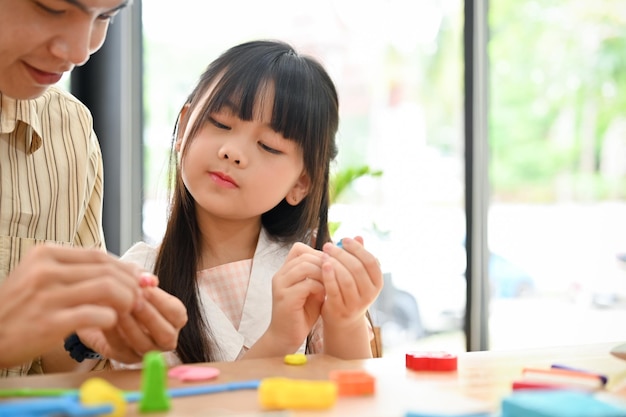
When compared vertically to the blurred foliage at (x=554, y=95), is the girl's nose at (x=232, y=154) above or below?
below

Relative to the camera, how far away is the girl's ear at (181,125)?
1.54m

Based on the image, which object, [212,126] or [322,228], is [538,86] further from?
[212,126]

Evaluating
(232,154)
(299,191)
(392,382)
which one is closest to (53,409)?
(392,382)

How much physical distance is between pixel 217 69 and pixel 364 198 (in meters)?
1.87

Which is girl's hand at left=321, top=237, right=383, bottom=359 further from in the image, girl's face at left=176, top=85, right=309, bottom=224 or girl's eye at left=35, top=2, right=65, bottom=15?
girl's eye at left=35, top=2, right=65, bottom=15

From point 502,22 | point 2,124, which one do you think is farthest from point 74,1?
point 502,22

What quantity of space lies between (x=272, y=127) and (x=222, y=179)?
0.45ft

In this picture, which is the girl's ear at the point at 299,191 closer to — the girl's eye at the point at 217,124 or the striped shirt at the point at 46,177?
the girl's eye at the point at 217,124

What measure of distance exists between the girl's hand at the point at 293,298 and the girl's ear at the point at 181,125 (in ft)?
1.49

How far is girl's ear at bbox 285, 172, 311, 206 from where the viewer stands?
1.58 metres

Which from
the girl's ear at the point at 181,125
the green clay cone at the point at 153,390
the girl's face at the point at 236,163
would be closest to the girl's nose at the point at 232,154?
the girl's face at the point at 236,163

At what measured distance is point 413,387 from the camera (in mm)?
853

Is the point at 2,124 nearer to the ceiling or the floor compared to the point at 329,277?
nearer to the ceiling

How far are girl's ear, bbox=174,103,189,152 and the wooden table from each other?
25.7 inches
